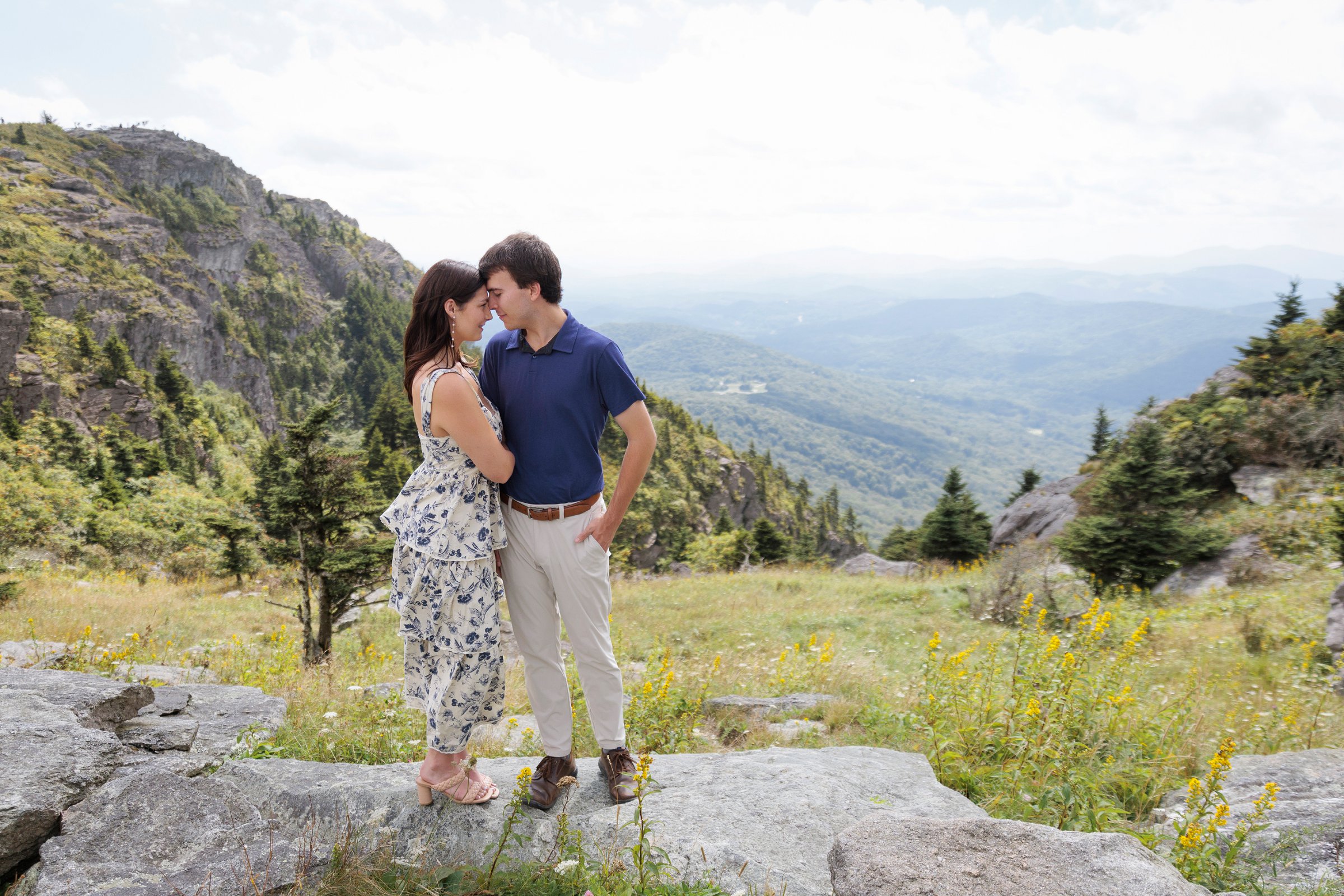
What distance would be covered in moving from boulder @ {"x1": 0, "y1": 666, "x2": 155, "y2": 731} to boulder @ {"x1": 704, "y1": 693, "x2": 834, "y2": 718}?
3932mm

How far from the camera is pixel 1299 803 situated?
3.34m

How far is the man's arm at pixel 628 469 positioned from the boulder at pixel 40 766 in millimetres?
2229

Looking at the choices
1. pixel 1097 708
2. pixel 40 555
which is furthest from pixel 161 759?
pixel 40 555

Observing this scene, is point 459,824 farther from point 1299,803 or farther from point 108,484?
point 108,484

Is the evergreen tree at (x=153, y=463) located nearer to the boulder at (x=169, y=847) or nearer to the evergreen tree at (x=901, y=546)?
the evergreen tree at (x=901, y=546)

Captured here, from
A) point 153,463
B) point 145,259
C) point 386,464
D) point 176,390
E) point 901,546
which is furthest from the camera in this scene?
point 145,259

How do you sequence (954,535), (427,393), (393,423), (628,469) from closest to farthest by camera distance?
(427,393) → (628,469) → (954,535) → (393,423)

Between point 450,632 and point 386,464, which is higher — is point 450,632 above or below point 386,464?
above

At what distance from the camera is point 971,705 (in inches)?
177

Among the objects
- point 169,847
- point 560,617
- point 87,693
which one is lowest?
point 169,847

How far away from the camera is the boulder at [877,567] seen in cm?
1766

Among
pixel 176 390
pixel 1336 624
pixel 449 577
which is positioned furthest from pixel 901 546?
pixel 176 390

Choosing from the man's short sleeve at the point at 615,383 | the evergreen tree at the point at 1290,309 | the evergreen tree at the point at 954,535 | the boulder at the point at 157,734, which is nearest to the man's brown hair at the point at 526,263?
the man's short sleeve at the point at 615,383

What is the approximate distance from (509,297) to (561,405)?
1.83 ft
